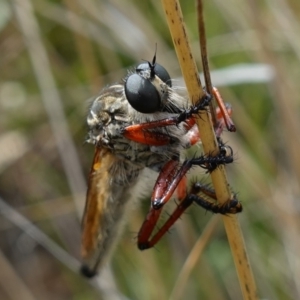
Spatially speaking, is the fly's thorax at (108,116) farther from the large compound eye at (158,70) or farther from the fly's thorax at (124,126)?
the large compound eye at (158,70)

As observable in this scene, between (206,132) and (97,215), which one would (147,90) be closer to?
(206,132)

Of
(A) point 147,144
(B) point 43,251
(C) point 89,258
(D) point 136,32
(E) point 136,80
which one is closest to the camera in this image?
(E) point 136,80

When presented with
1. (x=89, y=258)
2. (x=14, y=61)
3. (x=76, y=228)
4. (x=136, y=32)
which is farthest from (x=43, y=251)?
(x=136, y=32)

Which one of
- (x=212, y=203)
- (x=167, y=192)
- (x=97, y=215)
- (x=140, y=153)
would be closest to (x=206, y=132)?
(x=212, y=203)

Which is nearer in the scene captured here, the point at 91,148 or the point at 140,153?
the point at 140,153

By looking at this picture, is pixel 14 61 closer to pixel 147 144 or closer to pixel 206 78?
pixel 147 144

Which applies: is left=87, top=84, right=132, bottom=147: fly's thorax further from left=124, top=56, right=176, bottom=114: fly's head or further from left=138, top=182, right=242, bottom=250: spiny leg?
left=138, top=182, right=242, bottom=250: spiny leg
